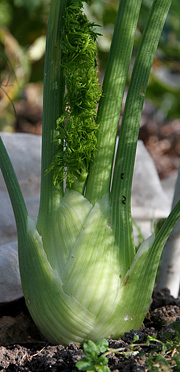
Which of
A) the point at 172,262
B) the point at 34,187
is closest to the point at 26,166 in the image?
the point at 34,187

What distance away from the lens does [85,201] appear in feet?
2.01

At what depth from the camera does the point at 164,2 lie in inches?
23.7

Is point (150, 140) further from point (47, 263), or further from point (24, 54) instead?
point (47, 263)

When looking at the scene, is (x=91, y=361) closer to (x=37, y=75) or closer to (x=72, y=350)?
(x=72, y=350)

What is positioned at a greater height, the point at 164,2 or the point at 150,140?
the point at 164,2

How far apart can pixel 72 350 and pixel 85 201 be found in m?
0.22

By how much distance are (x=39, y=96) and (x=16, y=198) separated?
1.98m

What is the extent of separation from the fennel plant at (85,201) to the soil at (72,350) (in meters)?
0.03

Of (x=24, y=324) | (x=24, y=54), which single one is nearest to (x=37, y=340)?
(x=24, y=324)

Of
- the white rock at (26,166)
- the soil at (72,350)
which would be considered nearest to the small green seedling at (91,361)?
the soil at (72,350)

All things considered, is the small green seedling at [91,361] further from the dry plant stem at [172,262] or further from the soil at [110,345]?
the dry plant stem at [172,262]

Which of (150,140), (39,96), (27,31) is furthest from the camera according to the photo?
(39,96)

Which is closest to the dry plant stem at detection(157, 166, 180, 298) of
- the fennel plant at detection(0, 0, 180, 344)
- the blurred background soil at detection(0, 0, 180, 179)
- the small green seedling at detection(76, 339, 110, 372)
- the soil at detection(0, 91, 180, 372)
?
the soil at detection(0, 91, 180, 372)

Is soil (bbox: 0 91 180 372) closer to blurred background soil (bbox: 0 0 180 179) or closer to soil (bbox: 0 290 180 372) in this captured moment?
soil (bbox: 0 290 180 372)
